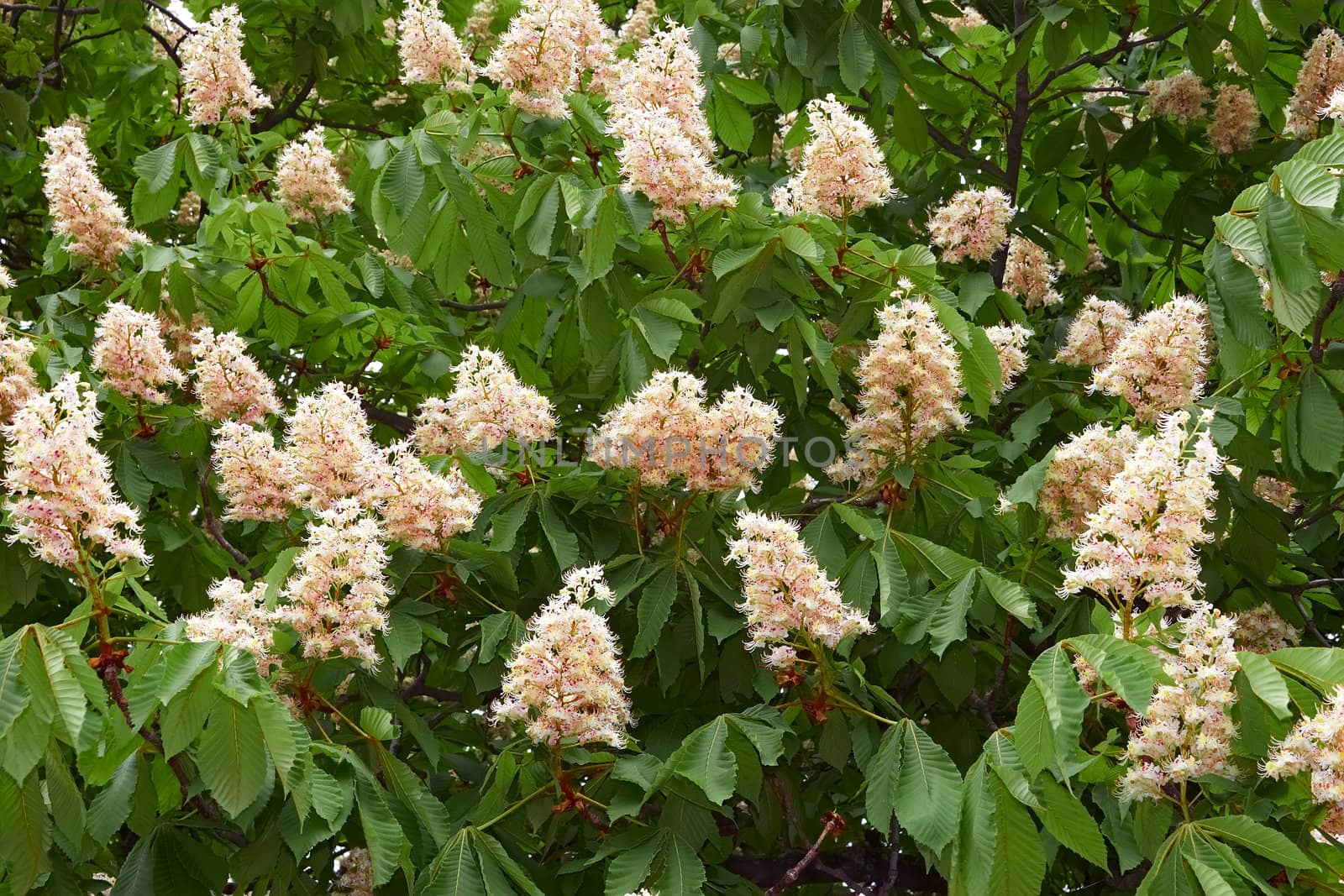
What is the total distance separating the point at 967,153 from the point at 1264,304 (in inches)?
84.4

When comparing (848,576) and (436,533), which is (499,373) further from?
(848,576)

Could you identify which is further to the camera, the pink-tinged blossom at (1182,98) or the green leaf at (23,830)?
the pink-tinged blossom at (1182,98)

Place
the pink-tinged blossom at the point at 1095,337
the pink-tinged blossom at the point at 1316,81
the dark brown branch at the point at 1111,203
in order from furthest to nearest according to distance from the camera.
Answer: the dark brown branch at the point at 1111,203, the pink-tinged blossom at the point at 1316,81, the pink-tinged blossom at the point at 1095,337

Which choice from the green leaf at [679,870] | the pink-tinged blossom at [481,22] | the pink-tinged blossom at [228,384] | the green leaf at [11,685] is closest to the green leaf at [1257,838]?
the green leaf at [679,870]

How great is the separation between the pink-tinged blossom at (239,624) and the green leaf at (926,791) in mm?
1369

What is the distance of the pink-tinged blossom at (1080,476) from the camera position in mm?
3551

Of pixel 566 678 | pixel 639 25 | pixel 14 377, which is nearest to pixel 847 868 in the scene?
pixel 566 678

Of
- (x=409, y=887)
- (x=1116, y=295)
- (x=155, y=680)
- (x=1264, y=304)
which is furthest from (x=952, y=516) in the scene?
(x=1116, y=295)

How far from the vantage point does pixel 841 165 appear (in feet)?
12.7

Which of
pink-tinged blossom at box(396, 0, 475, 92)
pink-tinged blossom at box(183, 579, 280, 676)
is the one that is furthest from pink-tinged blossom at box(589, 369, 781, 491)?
pink-tinged blossom at box(396, 0, 475, 92)

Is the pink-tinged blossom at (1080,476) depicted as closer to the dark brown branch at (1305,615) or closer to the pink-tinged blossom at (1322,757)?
the pink-tinged blossom at (1322,757)

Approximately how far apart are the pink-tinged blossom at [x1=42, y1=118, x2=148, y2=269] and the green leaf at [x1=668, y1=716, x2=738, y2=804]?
2.80 metres

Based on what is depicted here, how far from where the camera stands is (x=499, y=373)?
3.71 m

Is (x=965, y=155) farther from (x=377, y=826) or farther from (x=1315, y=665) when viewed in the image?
(x=377, y=826)
